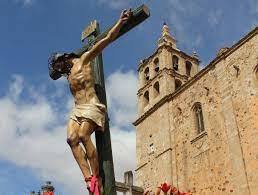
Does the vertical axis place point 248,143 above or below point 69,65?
above

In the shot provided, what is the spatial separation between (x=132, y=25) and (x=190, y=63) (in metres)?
24.2

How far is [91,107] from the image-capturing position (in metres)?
3.71

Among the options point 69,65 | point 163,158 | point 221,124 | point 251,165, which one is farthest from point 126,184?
point 69,65

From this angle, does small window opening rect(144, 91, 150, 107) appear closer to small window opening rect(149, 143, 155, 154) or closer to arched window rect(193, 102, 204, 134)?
small window opening rect(149, 143, 155, 154)

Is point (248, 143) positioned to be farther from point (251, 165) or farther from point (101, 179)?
point (101, 179)

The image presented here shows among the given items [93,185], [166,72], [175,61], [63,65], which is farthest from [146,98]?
[93,185]

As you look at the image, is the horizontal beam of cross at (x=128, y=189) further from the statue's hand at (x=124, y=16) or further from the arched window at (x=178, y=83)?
the statue's hand at (x=124, y=16)

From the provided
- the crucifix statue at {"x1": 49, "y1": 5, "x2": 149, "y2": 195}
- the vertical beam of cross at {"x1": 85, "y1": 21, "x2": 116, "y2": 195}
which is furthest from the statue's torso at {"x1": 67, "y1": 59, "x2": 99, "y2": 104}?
the vertical beam of cross at {"x1": 85, "y1": 21, "x2": 116, "y2": 195}

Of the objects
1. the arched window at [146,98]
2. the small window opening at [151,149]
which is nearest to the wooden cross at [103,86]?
the small window opening at [151,149]

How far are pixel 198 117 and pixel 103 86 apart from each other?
1801 cm

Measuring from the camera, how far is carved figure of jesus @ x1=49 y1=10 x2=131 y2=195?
3623 mm

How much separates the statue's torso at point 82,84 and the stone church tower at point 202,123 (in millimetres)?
14448

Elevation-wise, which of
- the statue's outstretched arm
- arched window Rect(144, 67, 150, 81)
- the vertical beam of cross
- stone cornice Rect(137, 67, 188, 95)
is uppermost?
arched window Rect(144, 67, 150, 81)

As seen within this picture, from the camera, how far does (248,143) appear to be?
18.0 m
